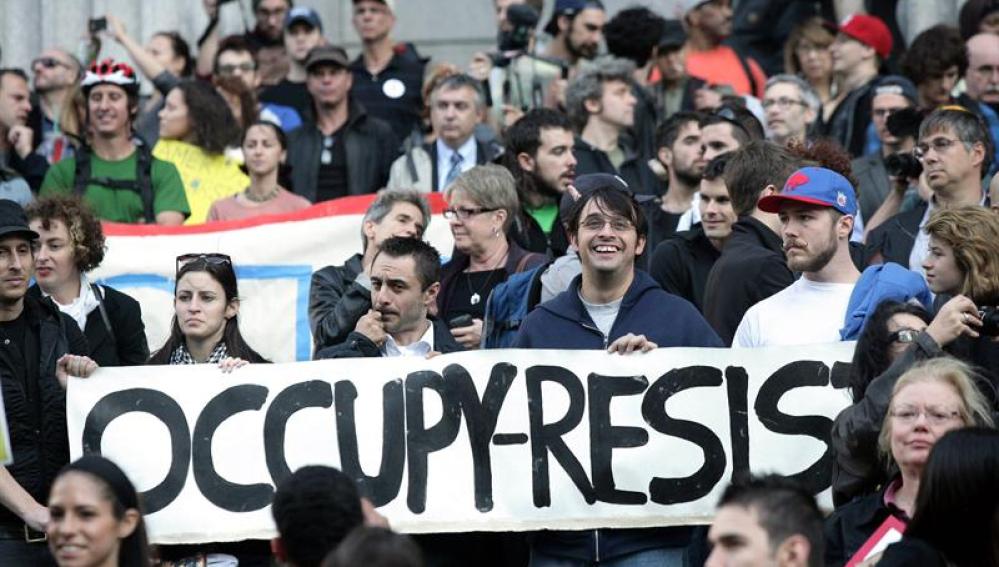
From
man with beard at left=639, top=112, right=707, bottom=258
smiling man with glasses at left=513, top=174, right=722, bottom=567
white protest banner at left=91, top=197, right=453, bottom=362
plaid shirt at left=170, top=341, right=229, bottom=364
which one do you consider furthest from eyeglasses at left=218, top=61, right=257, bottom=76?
smiling man with glasses at left=513, top=174, right=722, bottom=567

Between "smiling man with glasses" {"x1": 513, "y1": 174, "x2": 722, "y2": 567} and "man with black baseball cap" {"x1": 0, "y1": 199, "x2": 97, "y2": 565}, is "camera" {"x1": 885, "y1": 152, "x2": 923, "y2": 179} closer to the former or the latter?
"smiling man with glasses" {"x1": 513, "y1": 174, "x2": 722, "y2": 567}

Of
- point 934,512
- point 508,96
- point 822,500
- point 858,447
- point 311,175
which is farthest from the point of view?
point 508,96

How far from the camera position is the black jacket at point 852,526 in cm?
809

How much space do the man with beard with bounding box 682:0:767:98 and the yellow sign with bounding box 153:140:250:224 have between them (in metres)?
3.33

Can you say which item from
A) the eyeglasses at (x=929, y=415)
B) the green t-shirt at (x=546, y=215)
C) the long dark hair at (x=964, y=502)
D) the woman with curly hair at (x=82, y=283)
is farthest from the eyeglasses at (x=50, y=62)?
the long dark hair at (x=964, y=502)

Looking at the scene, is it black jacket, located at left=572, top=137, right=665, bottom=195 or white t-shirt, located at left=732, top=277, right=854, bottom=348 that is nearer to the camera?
white t-shirt, located at left=732, top=277, right=854, bottom=348

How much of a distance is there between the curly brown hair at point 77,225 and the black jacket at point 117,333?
0.54ft

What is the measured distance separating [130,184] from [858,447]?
19.1ft

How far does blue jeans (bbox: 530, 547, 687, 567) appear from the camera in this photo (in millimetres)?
9227

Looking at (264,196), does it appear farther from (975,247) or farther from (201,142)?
(975,247)

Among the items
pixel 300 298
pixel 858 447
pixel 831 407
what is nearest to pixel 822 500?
pixel 831 407

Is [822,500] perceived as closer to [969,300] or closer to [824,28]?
[969,300]

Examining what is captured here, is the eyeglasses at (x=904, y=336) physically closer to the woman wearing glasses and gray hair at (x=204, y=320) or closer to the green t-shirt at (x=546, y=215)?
the woman wearing glasses and gray hair at (x=204, y=320)

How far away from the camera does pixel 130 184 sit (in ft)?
42.5
